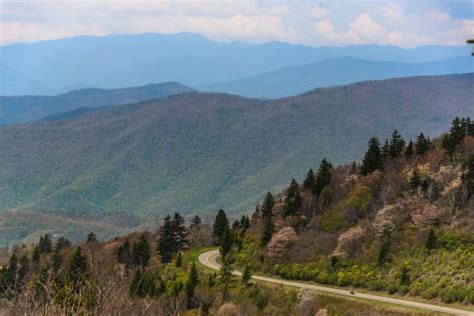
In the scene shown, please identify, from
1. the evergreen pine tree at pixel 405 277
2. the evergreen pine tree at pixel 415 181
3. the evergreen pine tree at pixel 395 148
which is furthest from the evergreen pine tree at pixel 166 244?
the evergreen pine tree at pixel 405 277

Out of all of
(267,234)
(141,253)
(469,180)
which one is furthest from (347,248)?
→ (141,253)

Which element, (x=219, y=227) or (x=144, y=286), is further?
(x=219, y=227)

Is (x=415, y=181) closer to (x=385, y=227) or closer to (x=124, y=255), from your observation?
(x=385, y=227)

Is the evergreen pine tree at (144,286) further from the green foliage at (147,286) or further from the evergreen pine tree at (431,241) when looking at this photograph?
the evergreen pine tree at (431,241)

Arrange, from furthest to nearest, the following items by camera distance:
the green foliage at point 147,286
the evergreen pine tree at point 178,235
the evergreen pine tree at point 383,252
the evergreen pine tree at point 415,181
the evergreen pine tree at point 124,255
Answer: the evergreen pine tree at point 178,235
the evergreen pine tree at point 124,255
the evergreen pine tree at point 415,181
the green foliage at point 147,286
the evergreen pine tree at point 383,252

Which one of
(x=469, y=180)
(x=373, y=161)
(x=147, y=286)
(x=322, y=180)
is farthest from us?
(x=322, y=180)

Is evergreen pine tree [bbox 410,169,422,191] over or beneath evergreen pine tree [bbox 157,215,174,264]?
over

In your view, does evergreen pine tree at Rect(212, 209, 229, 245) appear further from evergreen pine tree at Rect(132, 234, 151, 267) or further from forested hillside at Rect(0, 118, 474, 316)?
evergreen pine tree at Rect(132, 234, 151, 267)

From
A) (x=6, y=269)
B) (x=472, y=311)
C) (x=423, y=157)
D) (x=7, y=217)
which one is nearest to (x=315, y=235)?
(x=423, y=157)

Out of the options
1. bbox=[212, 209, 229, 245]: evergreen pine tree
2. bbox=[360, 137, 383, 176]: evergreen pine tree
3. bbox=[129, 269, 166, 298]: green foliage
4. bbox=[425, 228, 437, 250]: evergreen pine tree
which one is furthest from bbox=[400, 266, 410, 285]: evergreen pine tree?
bbox=[212, 209, 229, 245]: evergreen pine tree
